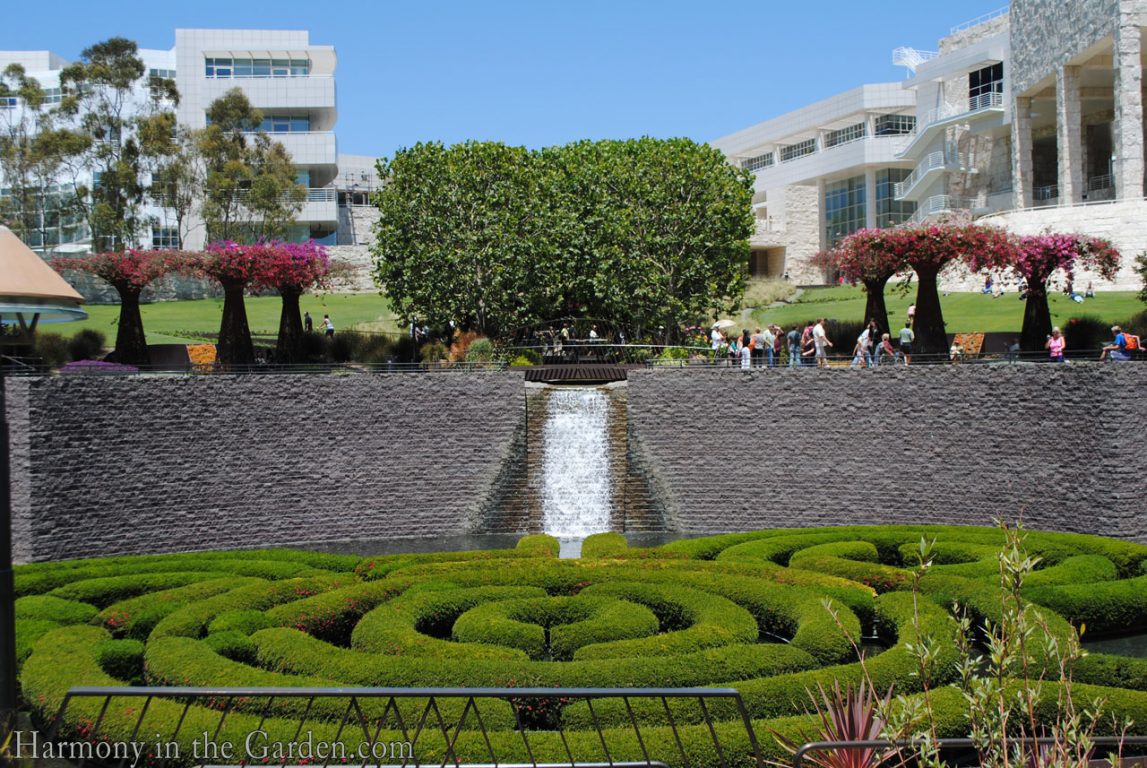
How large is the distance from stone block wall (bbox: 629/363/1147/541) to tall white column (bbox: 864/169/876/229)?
44333 millimetres

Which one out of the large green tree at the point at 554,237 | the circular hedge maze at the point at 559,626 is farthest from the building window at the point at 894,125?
the circular hedge maze at the point at 559,626

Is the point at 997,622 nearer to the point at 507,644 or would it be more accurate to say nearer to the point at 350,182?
the point at 507,644

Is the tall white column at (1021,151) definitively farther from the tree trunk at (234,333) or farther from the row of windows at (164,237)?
the row of windows at (164,237)

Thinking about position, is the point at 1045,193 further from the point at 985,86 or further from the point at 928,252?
the point at 928,252

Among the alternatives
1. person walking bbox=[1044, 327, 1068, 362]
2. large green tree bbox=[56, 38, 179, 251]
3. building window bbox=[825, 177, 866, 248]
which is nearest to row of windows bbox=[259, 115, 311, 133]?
large green tree bbox=[56, 38, 179, 251]

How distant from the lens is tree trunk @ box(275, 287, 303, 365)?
104 feet

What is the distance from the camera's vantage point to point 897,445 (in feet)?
85.6

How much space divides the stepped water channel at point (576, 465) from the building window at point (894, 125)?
47900 millimetres

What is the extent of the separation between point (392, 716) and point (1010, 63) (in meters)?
56.9

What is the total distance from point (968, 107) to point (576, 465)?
44137mm

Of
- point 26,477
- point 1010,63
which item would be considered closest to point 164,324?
point 26,477

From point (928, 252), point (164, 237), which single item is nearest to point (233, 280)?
point (928, 252)

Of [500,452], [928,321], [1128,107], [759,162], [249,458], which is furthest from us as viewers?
[759,162]

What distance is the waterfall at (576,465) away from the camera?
27109mm
